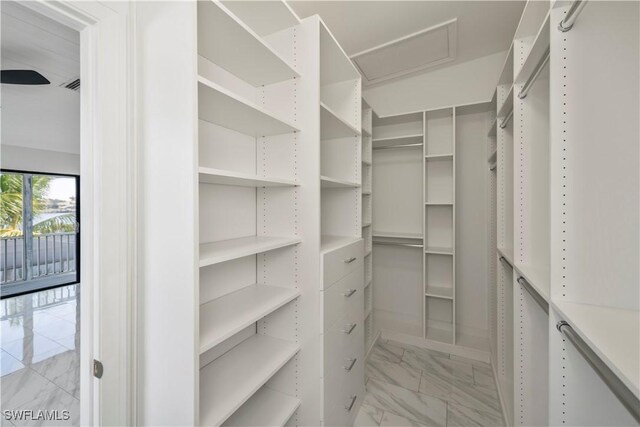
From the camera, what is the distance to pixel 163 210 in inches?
35.3

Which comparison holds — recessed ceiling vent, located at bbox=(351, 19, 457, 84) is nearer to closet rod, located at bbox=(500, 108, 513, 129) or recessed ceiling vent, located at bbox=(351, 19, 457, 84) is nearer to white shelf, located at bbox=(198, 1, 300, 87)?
closet rod, located at bbox=(500, 108, 513, 129)

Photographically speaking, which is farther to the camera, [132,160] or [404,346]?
[404,346]

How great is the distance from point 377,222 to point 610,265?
2279 millimetres

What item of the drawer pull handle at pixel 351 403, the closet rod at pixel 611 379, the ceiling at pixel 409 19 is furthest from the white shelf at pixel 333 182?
the drawer pull handle at pixel 351 403

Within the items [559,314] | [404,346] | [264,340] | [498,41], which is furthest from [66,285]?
[498,41]

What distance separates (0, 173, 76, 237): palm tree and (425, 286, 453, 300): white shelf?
2.73 m

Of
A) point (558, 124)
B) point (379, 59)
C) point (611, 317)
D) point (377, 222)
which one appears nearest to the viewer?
point (611, 317)

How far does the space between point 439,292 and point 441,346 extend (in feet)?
1.67

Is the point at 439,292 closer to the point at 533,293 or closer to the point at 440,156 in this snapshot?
the point at 440,156

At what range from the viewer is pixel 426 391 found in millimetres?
2049

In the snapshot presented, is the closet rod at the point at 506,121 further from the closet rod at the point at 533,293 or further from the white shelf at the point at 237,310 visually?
the white shelf at the point at 237,310

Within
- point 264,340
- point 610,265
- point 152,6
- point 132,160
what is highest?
point 152,6

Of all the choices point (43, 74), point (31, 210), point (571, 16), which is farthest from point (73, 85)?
point (571, 16)

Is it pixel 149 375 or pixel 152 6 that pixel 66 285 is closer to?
pixel 149 375
